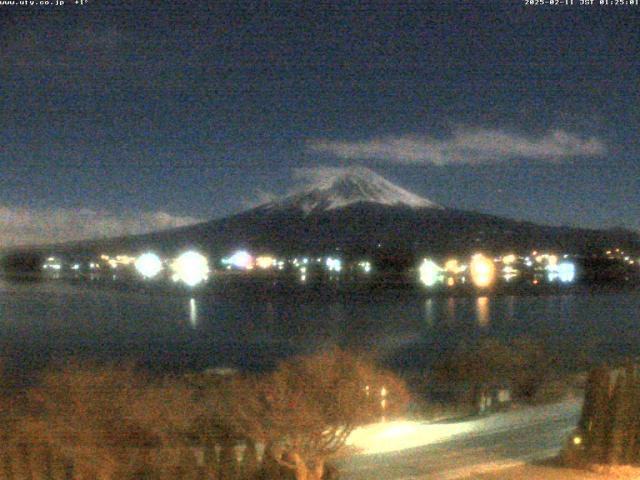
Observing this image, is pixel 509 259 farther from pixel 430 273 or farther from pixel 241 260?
pixel 241 260

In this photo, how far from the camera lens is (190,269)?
34906 millimetres

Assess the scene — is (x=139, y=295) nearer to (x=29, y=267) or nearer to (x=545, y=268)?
(x=29, y=267)

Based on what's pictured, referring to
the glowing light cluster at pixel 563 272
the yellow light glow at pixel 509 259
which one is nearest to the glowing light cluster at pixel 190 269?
the yellow light glow at pixel 509 259

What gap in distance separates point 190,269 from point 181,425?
2657 centimetres

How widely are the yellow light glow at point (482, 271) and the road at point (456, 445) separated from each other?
16.4 m

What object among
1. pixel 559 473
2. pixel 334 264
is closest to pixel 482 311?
pixel 334 264

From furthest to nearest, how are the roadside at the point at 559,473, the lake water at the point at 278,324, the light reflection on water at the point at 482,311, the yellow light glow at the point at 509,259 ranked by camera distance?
the yellow light glow at the point at 509,259 < the light reflection on water at the point at 482,311 < the lake water at the point at 278,324 < the roadside at the point at 559,473

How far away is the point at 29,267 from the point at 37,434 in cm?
3084

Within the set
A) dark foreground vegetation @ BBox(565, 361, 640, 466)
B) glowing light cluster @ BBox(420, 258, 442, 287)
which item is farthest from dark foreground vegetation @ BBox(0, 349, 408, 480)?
glowing light cluster @ BBox(420, 258, 442, 287)

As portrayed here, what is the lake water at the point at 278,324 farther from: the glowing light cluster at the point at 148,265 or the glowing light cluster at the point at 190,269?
the glowing light cluster at the point at 148,265

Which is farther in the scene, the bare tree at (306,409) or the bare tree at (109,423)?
the bare tree at (306,409)

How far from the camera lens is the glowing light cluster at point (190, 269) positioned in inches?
1299

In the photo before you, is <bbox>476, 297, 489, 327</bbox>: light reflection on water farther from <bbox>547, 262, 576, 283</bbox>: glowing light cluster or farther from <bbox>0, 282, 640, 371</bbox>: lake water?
<bbox>547, 262, 576, 283</bbox>: glowing light cluster

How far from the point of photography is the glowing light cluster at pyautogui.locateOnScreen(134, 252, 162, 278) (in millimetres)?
34438
